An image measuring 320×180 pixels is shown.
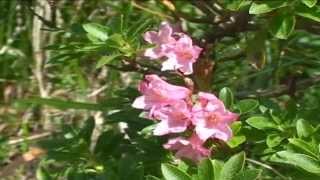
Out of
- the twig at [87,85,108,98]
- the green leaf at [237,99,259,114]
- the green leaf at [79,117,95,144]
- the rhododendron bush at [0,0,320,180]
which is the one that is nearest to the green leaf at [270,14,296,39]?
the rhododendron bush at [0,0,320,180]

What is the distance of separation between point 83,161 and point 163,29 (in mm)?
388

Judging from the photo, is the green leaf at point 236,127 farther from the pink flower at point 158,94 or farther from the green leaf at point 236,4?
the green leaf at point 236,4

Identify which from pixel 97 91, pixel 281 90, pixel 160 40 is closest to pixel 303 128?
pixel 160 40

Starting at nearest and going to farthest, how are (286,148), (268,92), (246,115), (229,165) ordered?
1. (229,165)
2. (286,148)
3. (246,115)
4. (268,92)

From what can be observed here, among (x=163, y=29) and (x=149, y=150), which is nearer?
(x=163, y=29)

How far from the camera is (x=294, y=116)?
62.8 inches

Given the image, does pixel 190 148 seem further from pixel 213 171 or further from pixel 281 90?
pixel 281 90

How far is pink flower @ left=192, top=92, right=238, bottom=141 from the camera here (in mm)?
1393

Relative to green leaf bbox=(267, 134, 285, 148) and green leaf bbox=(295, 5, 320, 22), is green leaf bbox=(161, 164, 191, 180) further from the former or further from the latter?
green leaf bbox=(295, 5, 320, 22)

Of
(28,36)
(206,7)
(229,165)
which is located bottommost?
(28,36)

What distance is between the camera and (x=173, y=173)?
137 centimetres

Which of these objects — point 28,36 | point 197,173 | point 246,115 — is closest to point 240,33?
point 246,115

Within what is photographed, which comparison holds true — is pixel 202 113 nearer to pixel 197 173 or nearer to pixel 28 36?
pixel 197 173

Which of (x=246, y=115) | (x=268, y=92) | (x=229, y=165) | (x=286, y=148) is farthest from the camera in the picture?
(x=268, y=92)
